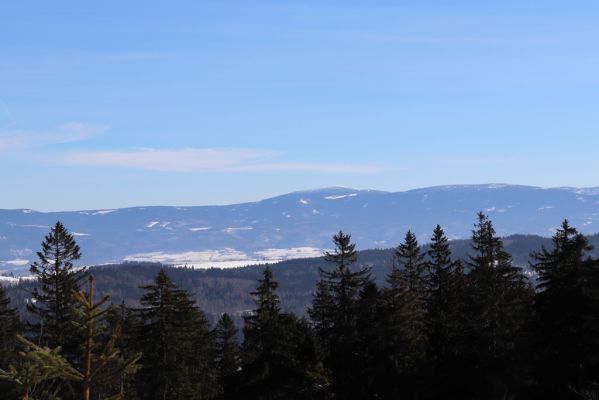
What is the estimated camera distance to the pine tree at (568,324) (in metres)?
40.9

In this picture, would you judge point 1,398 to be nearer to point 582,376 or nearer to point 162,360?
point 162,360

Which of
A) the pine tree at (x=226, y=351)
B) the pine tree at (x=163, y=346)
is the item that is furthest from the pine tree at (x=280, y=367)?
the pine tree at (x=226, y=351)

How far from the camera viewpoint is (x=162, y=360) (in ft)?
173

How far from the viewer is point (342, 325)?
51.3m

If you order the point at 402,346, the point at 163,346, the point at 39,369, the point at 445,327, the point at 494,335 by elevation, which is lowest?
the point at 163,346

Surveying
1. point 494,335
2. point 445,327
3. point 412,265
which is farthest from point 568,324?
point 412,265

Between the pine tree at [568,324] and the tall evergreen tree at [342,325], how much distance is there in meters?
11.6

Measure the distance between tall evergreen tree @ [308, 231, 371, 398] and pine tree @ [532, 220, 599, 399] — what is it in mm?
11581

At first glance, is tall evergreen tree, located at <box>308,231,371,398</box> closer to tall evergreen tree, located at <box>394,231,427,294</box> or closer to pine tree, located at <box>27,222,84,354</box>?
tall evergreen tree, located at <box>394,231,427,294</box>

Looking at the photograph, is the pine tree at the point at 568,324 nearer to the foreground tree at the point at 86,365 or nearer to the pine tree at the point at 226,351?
the foreground tree at the point at 86,365

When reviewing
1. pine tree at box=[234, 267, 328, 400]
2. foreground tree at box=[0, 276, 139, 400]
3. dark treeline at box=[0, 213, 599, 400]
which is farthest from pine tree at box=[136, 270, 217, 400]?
foreground tree at box=[0, 276, 139, 400]

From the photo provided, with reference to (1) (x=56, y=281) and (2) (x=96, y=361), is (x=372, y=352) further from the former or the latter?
(2) (x=96, y=361)

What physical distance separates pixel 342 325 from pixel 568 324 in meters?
14.6

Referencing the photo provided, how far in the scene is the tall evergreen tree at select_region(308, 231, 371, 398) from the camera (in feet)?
163
